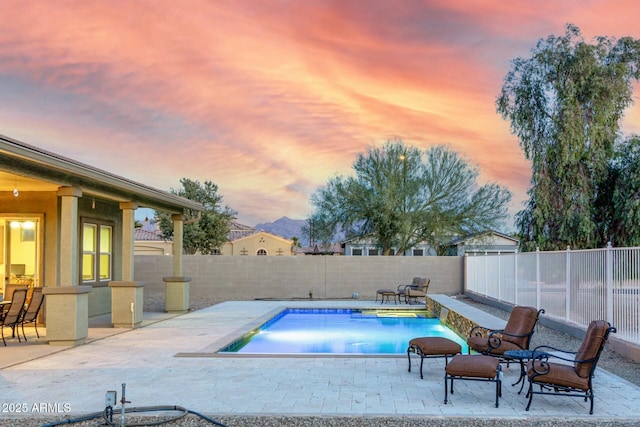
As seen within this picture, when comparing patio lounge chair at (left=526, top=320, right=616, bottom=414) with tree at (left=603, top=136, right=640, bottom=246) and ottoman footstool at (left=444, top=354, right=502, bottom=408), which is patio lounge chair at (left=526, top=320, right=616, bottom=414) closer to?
ottoman footstool at (left=444, top=354, right=502, bottom=408)

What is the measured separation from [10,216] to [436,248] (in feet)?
69.2

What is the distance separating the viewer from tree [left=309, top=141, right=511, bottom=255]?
28703mm

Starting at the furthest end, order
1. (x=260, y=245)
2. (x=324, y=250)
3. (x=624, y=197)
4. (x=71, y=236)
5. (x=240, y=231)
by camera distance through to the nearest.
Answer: (x=240, y=231)
(x=260, y=245)
(x=324, y=250)
(x=624, y=197)
(x=71, y=236)

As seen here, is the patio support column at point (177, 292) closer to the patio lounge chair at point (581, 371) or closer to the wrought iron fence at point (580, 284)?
the wrought iron fence at point (580, 284)

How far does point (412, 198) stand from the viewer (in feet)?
95.0

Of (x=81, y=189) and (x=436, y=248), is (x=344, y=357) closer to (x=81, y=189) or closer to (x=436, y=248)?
(x=81, y=189)

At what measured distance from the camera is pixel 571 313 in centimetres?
1152

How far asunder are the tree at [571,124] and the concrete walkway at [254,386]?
11772 mm

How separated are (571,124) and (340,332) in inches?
394

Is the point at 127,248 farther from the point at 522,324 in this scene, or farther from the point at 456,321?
the point at 522,324

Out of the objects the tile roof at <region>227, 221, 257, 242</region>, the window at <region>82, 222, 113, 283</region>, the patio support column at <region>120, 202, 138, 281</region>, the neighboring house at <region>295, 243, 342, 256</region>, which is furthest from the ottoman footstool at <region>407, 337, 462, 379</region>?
the tile roof at <region>227, 221, 257, 242</region>

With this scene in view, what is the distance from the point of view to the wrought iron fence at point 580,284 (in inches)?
356

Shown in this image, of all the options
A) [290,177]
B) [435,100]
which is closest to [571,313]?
[435,100]

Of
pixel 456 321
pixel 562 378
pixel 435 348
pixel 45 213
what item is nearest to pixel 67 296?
pixel 45 213
